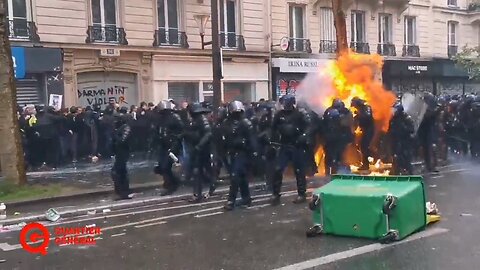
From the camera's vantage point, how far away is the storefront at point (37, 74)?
18.8 metres

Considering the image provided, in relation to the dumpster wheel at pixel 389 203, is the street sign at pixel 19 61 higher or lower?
higher

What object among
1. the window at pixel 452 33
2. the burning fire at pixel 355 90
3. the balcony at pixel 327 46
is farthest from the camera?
the window at pixel 452 33

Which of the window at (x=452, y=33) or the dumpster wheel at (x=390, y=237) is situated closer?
the dumpster wheel at (x=390, y=237)

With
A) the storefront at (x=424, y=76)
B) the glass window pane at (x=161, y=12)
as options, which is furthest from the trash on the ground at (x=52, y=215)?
the storefront at (x=424, y=76)

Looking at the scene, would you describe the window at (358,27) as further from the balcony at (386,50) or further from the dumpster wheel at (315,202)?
the dumpster wheel at (315,202)

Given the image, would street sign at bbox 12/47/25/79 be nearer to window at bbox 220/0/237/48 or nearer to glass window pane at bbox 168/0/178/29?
glass window pane at bbox 168/0/178/29

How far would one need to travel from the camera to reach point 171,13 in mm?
23344

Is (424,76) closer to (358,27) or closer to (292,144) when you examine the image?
(358,27)

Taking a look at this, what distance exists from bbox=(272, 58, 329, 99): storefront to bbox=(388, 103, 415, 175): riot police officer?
42.7ft

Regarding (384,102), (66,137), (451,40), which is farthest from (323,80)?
(451,40)

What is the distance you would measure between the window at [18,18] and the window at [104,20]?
2330 mm

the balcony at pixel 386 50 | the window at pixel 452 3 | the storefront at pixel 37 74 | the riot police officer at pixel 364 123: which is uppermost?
the window at pixel 452 3

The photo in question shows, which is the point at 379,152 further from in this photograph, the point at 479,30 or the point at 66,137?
the point at 479,30

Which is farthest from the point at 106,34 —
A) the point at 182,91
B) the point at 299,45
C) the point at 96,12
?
the point at 299,45
